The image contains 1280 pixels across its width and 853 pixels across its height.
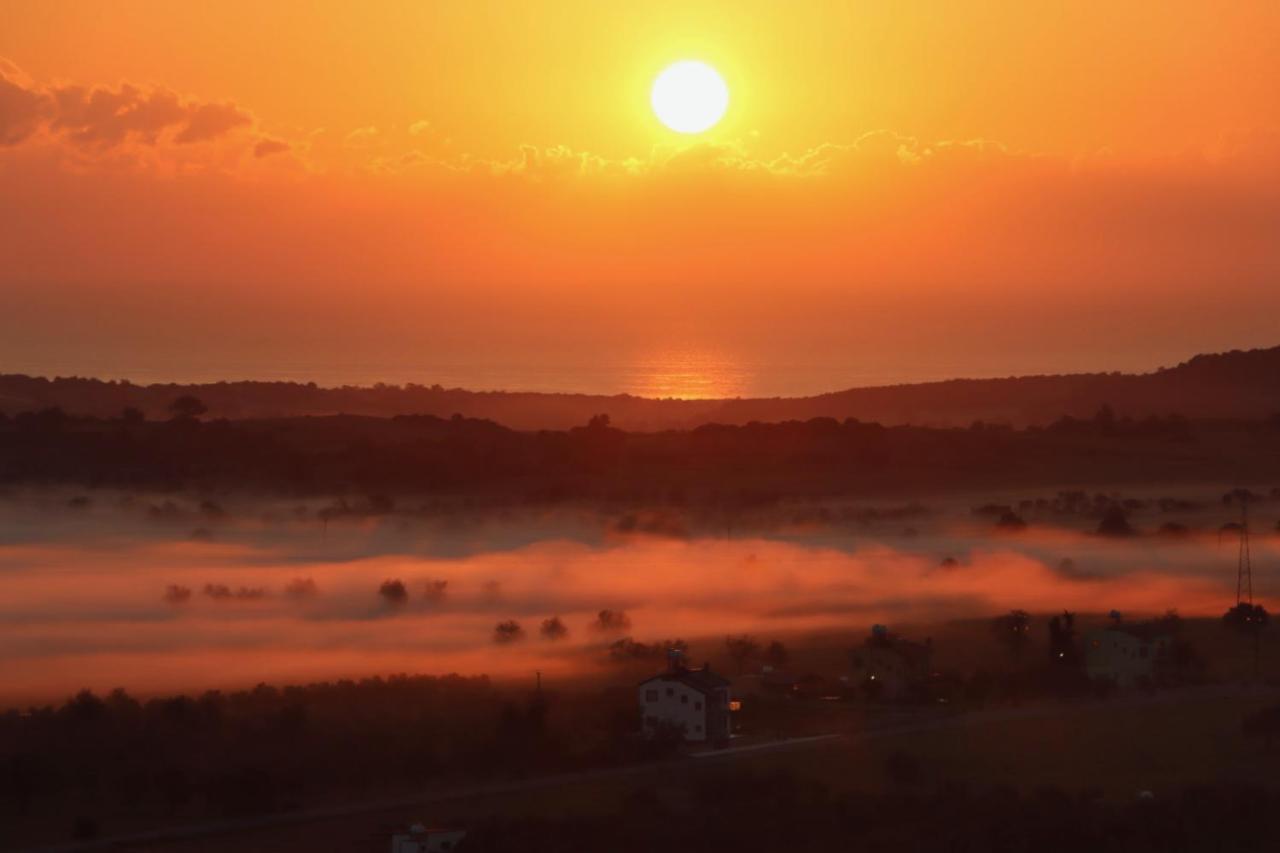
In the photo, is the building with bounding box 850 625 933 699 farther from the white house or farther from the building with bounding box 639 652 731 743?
the white house

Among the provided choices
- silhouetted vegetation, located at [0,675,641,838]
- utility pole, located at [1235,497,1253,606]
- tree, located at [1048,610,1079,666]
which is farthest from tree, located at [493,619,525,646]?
utility pole, located at [1235,497,1253,606]

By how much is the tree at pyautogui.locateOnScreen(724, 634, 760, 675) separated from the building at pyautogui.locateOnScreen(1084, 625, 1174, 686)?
17.4 feet

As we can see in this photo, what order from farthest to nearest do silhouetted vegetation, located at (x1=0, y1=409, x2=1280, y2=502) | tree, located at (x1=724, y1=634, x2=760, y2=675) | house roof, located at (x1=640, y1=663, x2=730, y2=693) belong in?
silhouetted vegetation, located at (x1=0, y1=409, x2=1280, y2=502) < tree, located at (x1=724, y1=634, x2=760, y2=675) < house roof, located at (x1=640, y1=663, x2=730, y2=693)

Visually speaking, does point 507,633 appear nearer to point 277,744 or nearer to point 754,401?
point 277,744

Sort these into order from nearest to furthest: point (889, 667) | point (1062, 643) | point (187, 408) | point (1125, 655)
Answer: point (889, 667)
point (1125, 655)
point (1062, 643)
point (187, 408)

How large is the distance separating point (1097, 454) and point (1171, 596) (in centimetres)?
2978

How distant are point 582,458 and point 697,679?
38786 mm

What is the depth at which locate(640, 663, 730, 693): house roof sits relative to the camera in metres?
28.1

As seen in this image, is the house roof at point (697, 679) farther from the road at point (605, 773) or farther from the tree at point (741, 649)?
the tree at point (741, 649)

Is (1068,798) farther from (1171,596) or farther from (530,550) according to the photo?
(530,550)

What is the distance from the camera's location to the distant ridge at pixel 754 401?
9344cm

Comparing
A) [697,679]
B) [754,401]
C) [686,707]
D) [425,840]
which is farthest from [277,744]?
[754,401]

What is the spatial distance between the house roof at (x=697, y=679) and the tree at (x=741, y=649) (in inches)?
143

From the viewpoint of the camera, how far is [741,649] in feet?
113
